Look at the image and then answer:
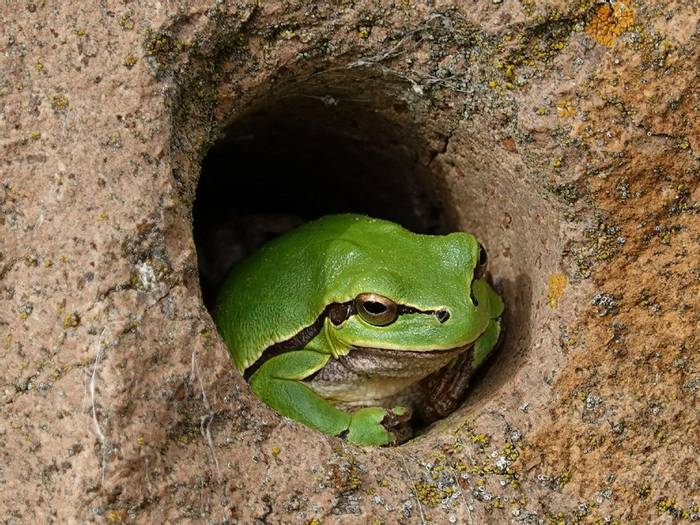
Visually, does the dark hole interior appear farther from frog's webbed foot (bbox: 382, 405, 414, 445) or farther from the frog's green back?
frog's webbed foot (bbox: 382, 405, 414, 445)

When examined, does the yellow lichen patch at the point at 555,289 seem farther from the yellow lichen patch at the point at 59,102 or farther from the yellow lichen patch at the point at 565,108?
the yellow lichen patch at the point at 59,102

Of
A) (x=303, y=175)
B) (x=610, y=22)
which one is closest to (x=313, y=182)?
(x=303, y=175)

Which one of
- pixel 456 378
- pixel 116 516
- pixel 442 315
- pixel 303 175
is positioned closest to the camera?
pixel 116 516

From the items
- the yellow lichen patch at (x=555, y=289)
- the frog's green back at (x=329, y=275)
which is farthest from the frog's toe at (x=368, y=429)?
the yellow lichen patch at (x=555, y=289)

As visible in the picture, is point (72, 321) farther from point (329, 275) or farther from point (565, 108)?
point (565, 108)

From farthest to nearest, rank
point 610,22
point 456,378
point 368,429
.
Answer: point 456,378 < point 368,429 < point 610,22

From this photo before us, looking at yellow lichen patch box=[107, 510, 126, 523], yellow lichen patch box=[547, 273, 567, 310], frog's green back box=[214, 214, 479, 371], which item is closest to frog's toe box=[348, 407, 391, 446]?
frog's green back box=[214, 214, 479, 371]
